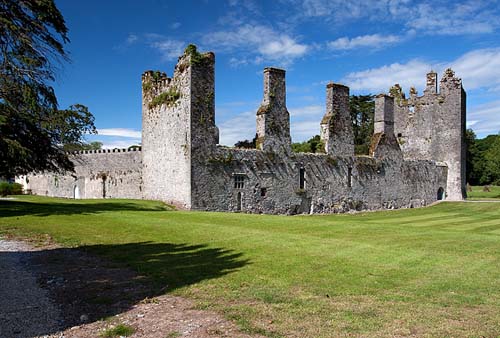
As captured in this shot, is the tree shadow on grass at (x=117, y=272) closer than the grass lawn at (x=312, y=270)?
No

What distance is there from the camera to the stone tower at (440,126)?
34.5 m

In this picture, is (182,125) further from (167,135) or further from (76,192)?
(76,192)

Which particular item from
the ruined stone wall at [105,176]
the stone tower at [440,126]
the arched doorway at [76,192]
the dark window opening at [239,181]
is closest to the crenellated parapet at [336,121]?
the dark window opening at [239,181]

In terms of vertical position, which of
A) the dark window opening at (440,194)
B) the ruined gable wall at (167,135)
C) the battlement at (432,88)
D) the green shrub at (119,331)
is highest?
the battlement at (432,88)

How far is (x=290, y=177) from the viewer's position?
80.2 feet

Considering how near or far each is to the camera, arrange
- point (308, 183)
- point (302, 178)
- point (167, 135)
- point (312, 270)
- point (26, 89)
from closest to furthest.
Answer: point (312, 270)
point (26, 89)
point (167, 135)
point (302, 178)
point (308, 183)

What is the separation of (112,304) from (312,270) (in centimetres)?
360

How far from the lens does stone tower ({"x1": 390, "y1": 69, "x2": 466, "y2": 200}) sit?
34.5 m

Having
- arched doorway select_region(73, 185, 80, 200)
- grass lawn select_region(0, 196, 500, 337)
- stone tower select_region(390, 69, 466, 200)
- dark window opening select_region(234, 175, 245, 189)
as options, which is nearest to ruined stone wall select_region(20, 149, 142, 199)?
arched doorway select_region(73, 185, 80, 200)

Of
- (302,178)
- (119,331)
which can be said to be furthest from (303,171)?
(119,331)

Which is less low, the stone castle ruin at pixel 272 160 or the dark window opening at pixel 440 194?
the stone castle ruin at pixel 272 160

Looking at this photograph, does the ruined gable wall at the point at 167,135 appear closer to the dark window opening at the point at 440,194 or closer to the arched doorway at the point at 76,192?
the arched doorway at the point at 76,192

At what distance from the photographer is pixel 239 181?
888 inches

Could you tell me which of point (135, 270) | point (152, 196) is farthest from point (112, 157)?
point (135, 270)
